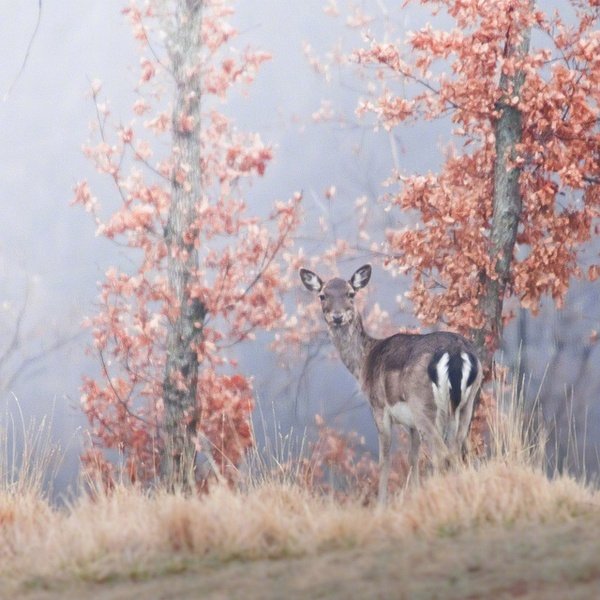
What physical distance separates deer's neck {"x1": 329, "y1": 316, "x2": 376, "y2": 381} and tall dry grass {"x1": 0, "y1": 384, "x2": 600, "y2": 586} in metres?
3.42

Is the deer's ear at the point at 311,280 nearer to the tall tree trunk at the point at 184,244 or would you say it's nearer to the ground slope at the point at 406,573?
the tall tree trunk at the point at 184,244

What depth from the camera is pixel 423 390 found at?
10.0m

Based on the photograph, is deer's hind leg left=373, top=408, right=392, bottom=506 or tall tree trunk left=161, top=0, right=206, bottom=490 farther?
tall tree trunk left=161, top=0, right=206, bottom=490

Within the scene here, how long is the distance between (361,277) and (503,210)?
1874mm

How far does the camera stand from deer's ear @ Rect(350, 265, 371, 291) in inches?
456

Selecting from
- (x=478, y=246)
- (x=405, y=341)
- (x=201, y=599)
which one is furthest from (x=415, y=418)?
(x=201, y=599)

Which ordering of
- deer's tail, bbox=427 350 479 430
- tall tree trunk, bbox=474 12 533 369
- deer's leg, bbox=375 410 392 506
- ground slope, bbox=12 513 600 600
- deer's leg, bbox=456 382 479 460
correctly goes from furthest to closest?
tall tree trunk, bbox=474 12 533 369 < deer's leg, bbox=375 410 392 506 < deer's leg, bbox=456 382 479 460 < deer's tail, bbox=427 350 479 430 < ground slope, bbox=12 513 600 600

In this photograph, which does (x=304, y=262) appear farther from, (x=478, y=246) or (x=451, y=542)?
(x=451, y=542)

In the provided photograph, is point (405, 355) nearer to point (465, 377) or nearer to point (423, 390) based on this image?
point (423, 390)

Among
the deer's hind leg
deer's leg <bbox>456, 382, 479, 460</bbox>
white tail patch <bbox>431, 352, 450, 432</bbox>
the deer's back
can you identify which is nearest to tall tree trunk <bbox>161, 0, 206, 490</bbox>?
the deer's back

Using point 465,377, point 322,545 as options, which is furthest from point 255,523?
point 465,377

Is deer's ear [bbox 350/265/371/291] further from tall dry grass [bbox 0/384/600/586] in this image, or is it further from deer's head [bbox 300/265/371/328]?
tall dry grass [bbox 0/384/600/586]

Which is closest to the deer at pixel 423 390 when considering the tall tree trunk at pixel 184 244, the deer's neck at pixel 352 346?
the deer's neck at pixel 352 346

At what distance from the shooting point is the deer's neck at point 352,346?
11.5 m
